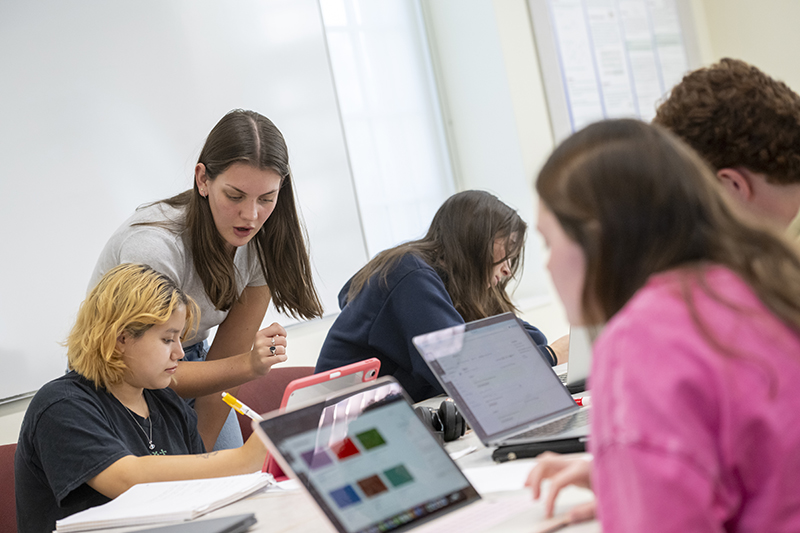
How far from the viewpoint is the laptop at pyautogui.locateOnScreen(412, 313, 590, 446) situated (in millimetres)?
1136

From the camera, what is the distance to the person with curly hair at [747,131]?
1101 millimetres

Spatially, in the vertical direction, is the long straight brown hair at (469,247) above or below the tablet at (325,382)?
above

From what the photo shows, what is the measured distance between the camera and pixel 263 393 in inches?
85.0

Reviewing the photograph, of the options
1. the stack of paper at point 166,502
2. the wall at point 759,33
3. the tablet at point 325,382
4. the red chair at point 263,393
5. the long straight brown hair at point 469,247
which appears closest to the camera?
the stack of paper at point 166,502

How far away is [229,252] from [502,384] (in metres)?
0.97

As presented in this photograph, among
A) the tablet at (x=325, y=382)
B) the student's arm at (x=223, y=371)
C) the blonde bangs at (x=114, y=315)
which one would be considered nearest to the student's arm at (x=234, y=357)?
the student's arm at (x=223, y=371)

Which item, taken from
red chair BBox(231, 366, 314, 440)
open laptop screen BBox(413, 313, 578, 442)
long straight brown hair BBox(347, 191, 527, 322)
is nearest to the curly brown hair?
open laptop screen BBox(413, 313, 578, 442)

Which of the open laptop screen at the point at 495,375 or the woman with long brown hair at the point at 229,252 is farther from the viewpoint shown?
the woman with long brown hair at the point at 229,252

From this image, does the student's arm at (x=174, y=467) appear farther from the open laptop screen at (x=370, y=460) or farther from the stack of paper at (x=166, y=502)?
the open laptop screen at (x=370, y=460)

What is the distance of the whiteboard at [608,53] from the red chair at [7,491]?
2.60 m

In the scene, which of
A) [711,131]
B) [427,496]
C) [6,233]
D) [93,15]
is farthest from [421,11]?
[427,496]

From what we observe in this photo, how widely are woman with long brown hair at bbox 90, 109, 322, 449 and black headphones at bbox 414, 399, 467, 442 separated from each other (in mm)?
499

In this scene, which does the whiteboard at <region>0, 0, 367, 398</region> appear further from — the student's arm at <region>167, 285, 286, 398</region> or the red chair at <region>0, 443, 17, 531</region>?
the student's arm at <region>167, 285, 286, 398</region>

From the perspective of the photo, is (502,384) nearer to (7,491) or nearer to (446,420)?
(446,420)
